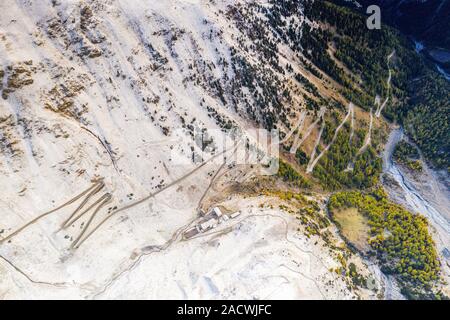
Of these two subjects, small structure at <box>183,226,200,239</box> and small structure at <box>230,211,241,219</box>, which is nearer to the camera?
small structure at <box>183,226,200,239</box>

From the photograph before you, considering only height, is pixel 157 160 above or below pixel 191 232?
above

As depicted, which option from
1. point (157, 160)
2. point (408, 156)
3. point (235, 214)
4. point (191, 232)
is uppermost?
point (157, 160)

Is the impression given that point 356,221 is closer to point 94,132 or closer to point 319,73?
point 319,73

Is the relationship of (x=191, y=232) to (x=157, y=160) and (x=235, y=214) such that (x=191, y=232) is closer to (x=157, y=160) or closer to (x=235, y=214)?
(x=235, y=214)

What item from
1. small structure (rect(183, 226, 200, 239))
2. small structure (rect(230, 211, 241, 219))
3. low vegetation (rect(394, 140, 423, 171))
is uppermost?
low vegetation (rect(394, 140, 423, 171))

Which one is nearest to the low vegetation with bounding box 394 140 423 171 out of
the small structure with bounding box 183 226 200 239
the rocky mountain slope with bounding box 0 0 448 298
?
the rocky mountain slope with bounding box 0 0 448 298

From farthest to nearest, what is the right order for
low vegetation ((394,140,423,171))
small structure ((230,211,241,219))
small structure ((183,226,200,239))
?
1. low vegetation ((394,140,423,171))
2. small structure ((230,211,241,219))
3. small structure ((183,226,200,239))

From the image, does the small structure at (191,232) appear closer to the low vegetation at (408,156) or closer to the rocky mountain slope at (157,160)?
the rocky mountain slope at (157,160)

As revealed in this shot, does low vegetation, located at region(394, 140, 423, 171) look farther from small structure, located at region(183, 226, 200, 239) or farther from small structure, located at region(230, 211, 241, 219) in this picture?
small structure, located at region(183, 226, 200, 239)

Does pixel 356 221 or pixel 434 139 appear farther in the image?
pixel 434 139

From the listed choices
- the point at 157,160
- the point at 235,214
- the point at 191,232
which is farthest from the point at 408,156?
the point at 157,160
